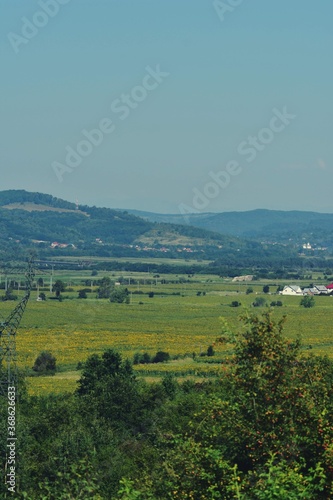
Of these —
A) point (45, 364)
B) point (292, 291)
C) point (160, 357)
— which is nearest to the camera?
point (45, 364)

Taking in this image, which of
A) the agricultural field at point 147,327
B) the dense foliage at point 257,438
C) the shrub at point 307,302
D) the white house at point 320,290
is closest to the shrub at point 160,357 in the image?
the agricultural field at point 147,327

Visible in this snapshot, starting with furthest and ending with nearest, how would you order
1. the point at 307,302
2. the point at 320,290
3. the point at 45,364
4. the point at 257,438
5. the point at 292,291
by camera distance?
the point at 320,290, the point at 292,291, the point at 307,302, the point at 45,364, the point at 257,438

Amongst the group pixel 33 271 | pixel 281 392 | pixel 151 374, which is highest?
pixel 33 271

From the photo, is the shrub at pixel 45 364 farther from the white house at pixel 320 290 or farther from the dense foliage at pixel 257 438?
the white house at pixel 320 290

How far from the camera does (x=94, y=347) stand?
69438 millimetres

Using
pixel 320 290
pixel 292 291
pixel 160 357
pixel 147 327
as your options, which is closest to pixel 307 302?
pixel 292 291

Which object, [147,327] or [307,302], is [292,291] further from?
[147,327]

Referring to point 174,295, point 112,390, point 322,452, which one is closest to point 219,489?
point 322,452

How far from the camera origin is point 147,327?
86.9 m

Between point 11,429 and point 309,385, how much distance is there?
10.3m

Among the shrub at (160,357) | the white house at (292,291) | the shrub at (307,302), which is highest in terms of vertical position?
the white house at (292,291)

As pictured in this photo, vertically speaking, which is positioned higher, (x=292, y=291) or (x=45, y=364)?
(x=292, y=291)

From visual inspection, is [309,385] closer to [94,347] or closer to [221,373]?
[221,373]

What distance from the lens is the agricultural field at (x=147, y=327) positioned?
58156mm
